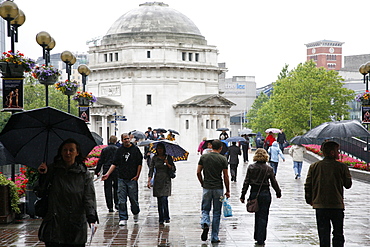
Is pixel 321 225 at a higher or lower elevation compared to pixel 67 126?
lower

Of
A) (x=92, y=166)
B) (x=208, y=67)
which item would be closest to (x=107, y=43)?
(x=208, y=67)

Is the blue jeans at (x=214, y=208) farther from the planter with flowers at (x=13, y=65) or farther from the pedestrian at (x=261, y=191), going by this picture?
the planter with flowers at (x=13, y=65)

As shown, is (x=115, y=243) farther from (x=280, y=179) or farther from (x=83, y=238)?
(x=280, y=179)

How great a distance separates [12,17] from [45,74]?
5388 millimetres

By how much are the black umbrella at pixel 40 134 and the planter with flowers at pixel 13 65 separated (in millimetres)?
7924

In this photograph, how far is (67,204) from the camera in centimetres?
825

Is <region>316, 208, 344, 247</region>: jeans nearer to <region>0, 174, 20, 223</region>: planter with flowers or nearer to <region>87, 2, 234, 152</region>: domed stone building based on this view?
<region>0, 174, 20, 223</region>: planter with flowers

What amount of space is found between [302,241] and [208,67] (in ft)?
245

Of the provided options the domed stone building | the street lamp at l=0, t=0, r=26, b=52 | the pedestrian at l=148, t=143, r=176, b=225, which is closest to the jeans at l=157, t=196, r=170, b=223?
the pedestrian at l=148, t=143, r=176, b=225

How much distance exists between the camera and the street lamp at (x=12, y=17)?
17891 millimetres

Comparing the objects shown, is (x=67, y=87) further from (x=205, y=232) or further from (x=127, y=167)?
(x=205, y=232)

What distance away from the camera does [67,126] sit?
10.0m

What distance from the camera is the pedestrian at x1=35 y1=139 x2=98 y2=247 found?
8195 millimetres

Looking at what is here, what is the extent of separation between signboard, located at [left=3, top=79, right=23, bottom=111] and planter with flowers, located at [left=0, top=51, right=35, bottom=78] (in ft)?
0.68
